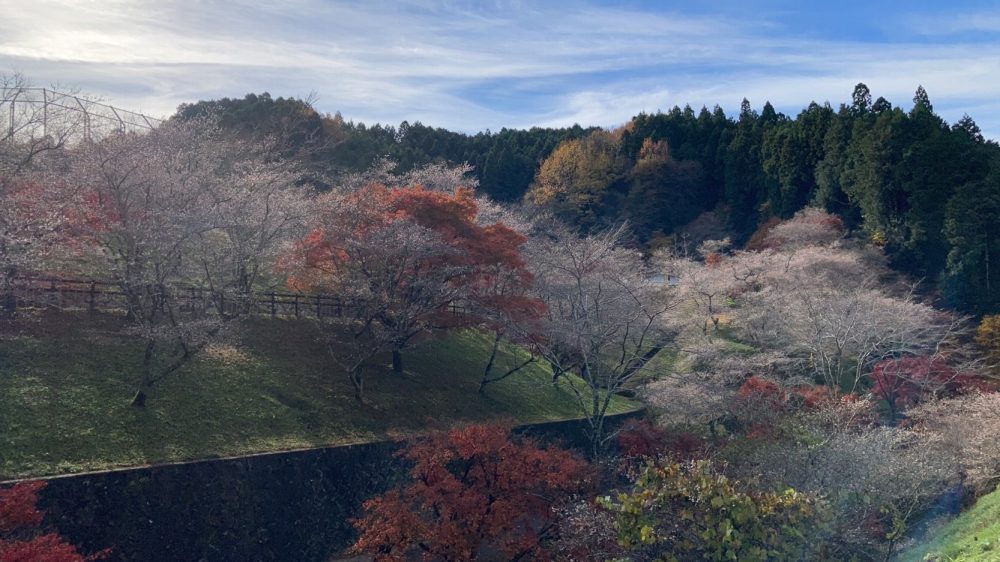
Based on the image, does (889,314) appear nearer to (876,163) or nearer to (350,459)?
(876,163)

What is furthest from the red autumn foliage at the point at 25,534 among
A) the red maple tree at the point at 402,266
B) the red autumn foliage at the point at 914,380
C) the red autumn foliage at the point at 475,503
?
the red autumn foliage at the point at 914,380

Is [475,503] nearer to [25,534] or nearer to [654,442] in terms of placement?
[25,534]

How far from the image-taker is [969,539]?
14.0 m

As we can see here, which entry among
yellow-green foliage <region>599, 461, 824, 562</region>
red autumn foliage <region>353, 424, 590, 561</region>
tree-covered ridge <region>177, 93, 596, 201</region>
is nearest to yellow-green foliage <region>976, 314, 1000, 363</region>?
red autumn foliage <region>353, 424, 590, 561</region>

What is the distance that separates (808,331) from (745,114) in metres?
31.6

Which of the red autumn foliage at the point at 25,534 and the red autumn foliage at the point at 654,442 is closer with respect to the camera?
the red autumn foliage at the point at 25,534

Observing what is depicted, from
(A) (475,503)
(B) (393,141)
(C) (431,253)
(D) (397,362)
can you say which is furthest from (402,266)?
(B) (393,141)

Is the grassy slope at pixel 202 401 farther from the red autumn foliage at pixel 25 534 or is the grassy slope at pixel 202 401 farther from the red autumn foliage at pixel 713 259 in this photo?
the red autumn foliage at pixel 713 259

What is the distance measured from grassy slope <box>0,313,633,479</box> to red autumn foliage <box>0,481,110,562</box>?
157cm

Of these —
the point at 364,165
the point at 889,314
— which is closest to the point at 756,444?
the point at 889,314

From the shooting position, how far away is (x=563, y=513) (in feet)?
46.5

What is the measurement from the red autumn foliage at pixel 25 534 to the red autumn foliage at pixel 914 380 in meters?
24.4

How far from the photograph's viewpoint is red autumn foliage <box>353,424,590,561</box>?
14094 millimetres

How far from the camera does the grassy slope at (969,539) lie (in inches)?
479
